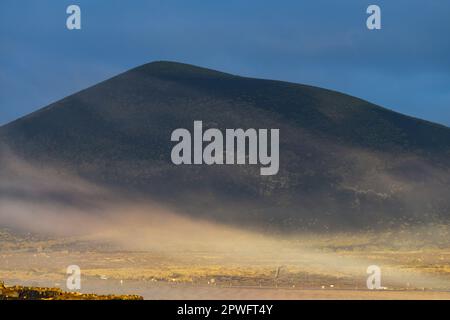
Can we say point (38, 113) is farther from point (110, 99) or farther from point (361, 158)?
point (361, 158)

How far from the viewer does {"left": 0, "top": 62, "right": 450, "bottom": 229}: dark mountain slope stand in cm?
14650

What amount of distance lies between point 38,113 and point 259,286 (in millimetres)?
130646

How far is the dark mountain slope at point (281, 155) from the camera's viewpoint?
481ft

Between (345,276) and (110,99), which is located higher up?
(110,99)

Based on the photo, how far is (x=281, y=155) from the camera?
16950 cm

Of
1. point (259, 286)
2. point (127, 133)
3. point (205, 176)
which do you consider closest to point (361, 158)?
point (205, 176)

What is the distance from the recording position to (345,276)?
79938mm

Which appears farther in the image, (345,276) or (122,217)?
(122,217)

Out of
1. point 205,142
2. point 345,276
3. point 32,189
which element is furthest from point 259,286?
point 205,142

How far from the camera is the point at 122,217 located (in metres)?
142

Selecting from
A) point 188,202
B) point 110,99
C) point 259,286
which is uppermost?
point 110,99
